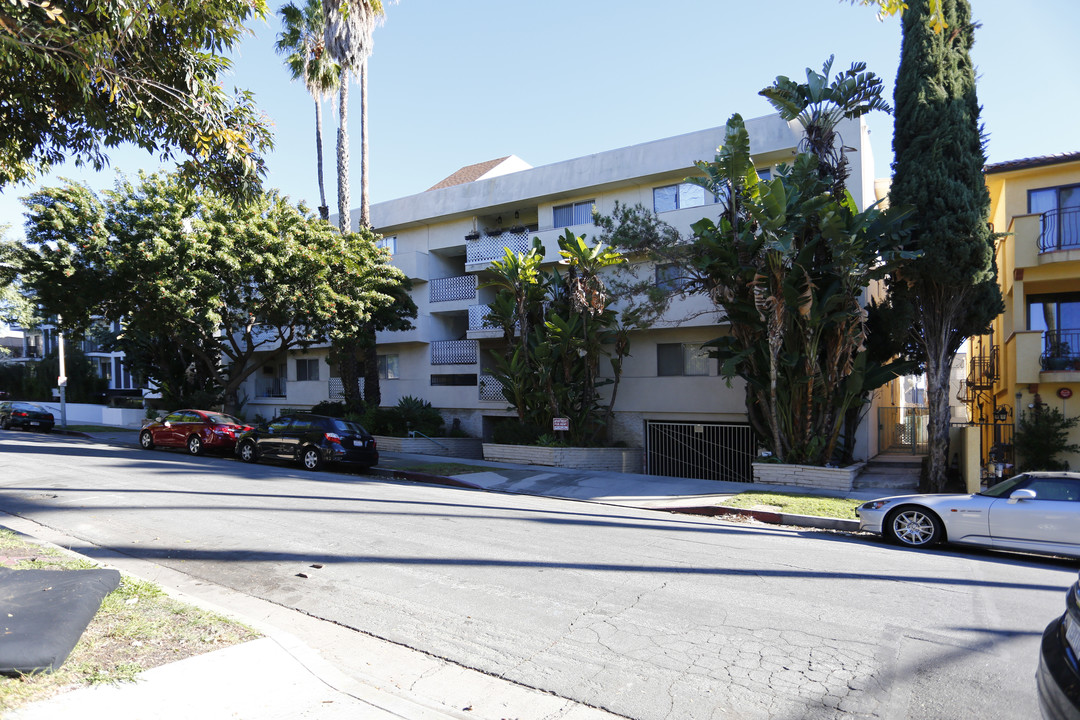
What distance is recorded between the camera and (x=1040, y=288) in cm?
1698

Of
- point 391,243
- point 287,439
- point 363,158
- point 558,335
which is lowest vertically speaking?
point 287,439

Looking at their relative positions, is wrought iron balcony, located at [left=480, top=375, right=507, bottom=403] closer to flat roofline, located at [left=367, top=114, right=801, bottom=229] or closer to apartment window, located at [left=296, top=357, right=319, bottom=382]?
flat roofline, located at [left=367, top=114, right=801, bottom=229]

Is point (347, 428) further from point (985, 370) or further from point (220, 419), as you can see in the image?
point (985, 370)

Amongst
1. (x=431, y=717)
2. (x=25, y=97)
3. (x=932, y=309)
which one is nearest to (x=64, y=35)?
(x=25, y=97)

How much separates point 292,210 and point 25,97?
12550 millimetres

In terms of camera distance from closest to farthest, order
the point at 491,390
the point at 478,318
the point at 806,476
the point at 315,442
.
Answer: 1. the point at 806,476
2. the point at 315,442
3. the point at 491,390
4. the point at 478,318

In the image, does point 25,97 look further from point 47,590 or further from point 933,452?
point 933,452

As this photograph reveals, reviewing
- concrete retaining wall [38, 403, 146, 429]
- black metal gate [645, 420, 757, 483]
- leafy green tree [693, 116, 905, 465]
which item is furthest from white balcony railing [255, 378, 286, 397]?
leafy green tree [693, 116, 905, 465]

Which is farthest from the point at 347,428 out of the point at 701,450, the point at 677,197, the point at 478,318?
the point at 677,197

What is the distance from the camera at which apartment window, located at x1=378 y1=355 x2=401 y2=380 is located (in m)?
27.8

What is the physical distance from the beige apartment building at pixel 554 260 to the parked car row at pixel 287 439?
6946 mm

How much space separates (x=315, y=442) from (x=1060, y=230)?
19045 mm

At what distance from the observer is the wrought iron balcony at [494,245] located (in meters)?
23.2

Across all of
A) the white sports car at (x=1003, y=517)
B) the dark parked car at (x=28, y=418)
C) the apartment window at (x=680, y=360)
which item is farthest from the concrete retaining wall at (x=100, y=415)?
the white sports car at (x=1003, y=517)
